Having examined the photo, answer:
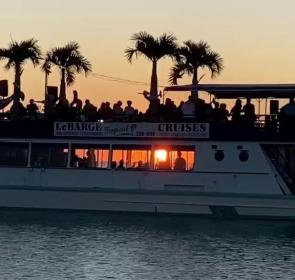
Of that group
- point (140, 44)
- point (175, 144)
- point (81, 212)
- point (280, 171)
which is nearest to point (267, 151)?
point (280, 171)

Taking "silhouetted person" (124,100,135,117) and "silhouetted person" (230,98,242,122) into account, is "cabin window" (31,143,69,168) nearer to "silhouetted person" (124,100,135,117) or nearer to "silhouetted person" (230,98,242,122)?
"silhouetted person" (124,100,135,117)

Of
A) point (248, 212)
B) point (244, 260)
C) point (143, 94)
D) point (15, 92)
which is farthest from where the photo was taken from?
point (15, 92)

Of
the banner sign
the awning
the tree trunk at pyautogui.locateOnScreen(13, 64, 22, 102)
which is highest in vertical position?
the tree trunk at pyautogui.locateOnScreen(13, 64, 22, 102)

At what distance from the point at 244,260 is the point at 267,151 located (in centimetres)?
722

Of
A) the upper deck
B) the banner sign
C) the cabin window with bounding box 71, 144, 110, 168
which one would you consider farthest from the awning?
the cabin window with bounding box 71, 144, 110, 168

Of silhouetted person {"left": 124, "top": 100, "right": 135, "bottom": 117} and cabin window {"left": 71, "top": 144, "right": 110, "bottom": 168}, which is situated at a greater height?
silhouetted person {"left": 124, "top": 100, "right": 135, "bottom": 117}

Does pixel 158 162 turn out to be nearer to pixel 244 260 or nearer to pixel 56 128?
pixel 56 128

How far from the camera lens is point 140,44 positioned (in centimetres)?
4441

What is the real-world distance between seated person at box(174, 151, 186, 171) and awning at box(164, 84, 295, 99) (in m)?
2.14

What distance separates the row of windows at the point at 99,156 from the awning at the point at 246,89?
6.24 ft

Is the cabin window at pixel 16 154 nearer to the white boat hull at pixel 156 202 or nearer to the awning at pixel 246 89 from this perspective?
the white boat hull at pixel 156 202

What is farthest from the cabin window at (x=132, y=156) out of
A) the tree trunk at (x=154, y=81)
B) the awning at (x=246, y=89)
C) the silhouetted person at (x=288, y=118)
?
the tree trunk at (x=154, y=81)

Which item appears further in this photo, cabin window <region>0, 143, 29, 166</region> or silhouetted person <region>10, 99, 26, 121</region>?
silhouetted person <region>10, 99, 26, 121</region>

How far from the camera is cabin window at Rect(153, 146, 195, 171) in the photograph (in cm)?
3500
